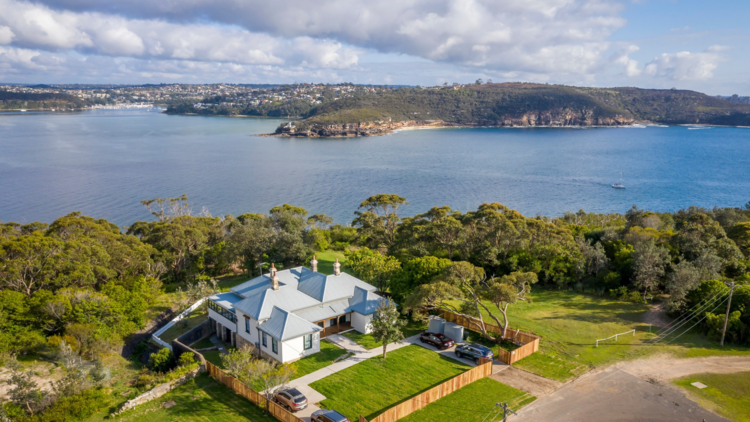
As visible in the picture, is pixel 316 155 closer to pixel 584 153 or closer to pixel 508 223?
pixel 584 153

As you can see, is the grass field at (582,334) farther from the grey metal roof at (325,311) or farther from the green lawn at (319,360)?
the grey metal roof at (325,311)

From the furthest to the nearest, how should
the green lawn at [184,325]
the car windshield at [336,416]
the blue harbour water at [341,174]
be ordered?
the blue harbour water at [341,174] → the green lawn at [184,325] → the car windshield at [336,416]

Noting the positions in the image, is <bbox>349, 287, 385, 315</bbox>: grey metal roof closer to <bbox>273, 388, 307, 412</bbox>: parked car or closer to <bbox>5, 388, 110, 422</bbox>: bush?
<bbox>273, 388, 307, 412</bbox>: parked car

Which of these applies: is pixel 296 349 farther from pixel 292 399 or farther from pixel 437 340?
pixel 437 340

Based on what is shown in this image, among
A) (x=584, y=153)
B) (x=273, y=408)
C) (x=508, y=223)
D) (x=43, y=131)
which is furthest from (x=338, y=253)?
(x=43, y=131)

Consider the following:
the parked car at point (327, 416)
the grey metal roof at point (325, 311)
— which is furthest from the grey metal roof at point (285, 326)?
the parked car at point (327, 416)

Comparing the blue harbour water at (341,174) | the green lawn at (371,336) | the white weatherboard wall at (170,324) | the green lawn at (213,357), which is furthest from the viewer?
the blue harbour water at (341,174)
